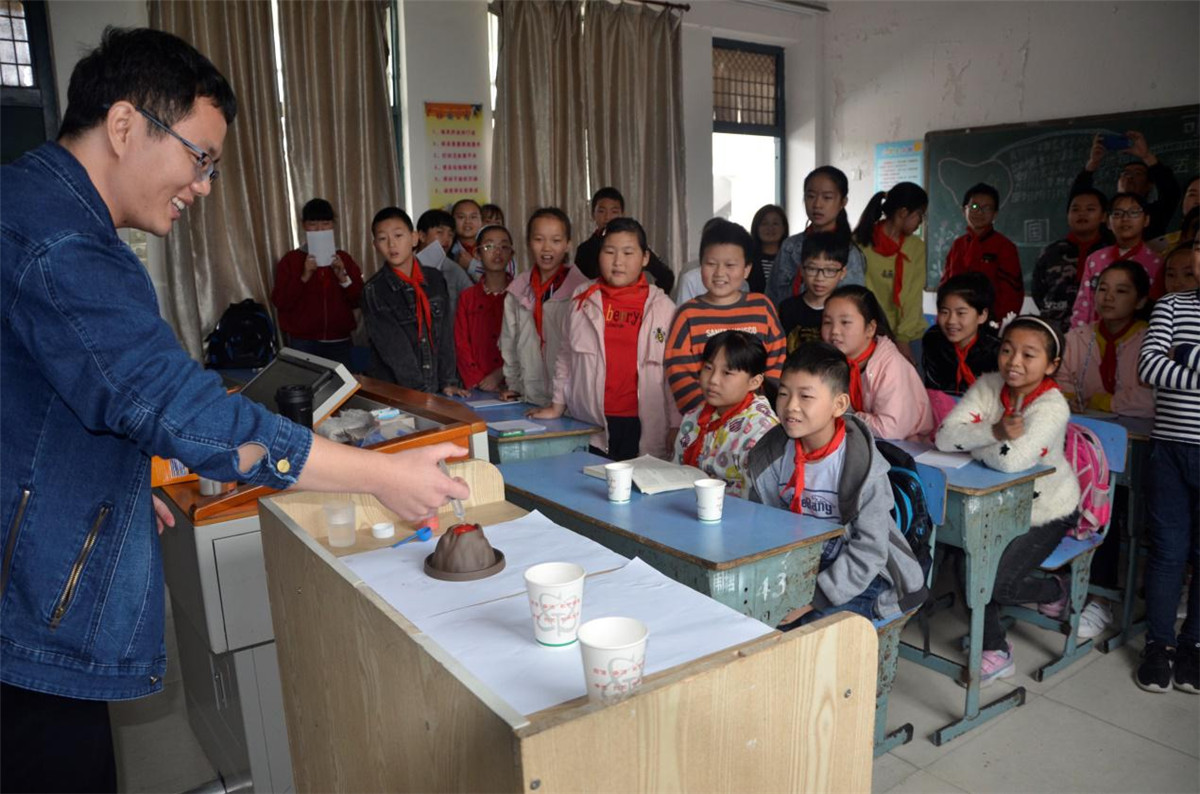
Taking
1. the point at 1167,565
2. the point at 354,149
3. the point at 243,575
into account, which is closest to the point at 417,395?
the point at 243,575

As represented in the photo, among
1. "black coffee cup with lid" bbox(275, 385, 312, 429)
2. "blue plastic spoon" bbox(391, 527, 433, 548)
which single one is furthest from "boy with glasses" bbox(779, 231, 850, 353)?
"blue plastic spoon" bbox(391, 527, 433, 548)

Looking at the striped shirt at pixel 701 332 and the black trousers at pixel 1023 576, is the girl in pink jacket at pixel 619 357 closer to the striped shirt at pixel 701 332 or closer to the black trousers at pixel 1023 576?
the striped shirt at pixel 701 332

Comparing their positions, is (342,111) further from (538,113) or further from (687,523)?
(687,523)

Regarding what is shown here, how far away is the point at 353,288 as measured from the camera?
15.5 feet

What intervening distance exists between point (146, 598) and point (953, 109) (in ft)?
21.0

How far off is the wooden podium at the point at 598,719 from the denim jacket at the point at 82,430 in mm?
265

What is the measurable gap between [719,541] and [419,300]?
7.99 ft

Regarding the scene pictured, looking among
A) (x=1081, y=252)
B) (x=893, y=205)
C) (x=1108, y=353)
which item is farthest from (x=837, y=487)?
(x=1081, y=252)

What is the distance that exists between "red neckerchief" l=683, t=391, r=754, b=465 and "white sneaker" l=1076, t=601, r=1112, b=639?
1.35 metres

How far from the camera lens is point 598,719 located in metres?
0.81

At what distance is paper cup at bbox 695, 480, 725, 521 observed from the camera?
185 centimetres

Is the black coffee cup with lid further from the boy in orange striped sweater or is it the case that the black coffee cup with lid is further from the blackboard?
the blackboard

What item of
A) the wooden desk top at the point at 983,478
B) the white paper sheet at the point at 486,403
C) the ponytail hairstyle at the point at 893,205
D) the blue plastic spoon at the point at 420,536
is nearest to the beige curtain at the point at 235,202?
the white paper sheet at the point at 486,403

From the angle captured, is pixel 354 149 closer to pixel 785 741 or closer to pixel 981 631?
pixel 981 631
